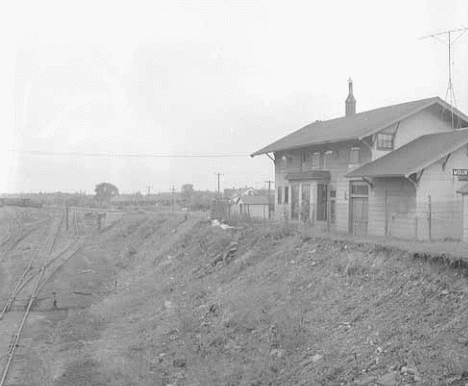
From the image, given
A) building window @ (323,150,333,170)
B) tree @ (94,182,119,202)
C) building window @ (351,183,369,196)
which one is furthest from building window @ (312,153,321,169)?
tree @ (94,182,119,202)

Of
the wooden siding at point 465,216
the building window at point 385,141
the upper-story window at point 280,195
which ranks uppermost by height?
the building window at point 385,141

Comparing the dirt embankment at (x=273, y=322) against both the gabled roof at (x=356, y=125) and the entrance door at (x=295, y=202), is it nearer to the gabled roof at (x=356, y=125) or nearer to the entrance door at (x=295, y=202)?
the gabled roof at (x=356, y=125)

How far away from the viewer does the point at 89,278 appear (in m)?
28.9

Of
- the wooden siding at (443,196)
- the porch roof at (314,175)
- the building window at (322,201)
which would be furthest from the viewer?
the building window at (322,201)

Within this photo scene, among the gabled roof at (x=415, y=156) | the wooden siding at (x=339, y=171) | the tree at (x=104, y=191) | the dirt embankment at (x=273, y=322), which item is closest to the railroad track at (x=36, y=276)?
the dirt embankment at (x=273, y=322)

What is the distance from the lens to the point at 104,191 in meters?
116

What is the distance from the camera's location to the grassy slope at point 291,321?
928cm

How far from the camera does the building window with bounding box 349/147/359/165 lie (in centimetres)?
2772

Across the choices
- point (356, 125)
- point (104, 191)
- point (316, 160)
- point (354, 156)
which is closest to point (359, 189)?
point (354, 156)

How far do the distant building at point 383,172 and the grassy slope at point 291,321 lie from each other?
568cm

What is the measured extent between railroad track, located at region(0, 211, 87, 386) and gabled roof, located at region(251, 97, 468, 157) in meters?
14.4

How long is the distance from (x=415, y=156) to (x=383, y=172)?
1.68 meters

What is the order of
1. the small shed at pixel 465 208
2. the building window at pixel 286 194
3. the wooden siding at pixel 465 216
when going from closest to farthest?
1. the small shed at pixel 465 208
2. the wooden siding at pixel 465 216
3. the building window at pixel 286 194

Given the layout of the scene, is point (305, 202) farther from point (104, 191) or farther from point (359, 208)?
point (104, 191)
